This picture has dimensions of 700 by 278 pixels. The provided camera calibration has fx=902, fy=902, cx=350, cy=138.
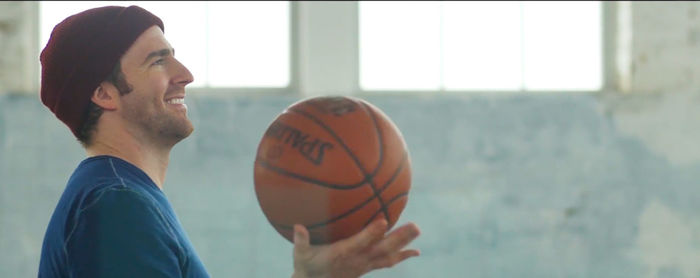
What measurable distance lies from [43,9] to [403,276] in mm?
1938

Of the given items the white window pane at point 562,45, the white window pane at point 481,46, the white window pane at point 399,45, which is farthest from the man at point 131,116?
the white window pane at point 562,45

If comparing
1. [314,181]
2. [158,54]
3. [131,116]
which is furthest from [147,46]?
[314,181]

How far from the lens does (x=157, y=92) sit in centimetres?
161

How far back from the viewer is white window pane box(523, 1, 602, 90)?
14.0 ft

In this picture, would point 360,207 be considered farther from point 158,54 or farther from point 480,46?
point 480,46

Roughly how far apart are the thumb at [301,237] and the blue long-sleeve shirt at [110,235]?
20 cm

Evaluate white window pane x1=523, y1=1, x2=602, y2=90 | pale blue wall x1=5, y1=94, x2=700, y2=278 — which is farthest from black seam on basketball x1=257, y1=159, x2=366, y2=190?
white window pane x1=523, y1=1, x2=602, y2=90

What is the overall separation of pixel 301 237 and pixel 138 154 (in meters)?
0.33

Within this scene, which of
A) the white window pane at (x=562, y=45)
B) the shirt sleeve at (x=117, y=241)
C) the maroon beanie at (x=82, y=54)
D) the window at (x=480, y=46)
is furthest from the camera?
the white window pane at (x=562, y=45)

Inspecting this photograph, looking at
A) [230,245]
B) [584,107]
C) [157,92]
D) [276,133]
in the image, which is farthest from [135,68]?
[584,107]

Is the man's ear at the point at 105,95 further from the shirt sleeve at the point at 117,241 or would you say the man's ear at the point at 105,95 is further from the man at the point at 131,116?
the shirt sleeve at the point at 117,241

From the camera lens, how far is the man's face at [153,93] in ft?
5.23

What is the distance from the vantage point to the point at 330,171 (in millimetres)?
1733

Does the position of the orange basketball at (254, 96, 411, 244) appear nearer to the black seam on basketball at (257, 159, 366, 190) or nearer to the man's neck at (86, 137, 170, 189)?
the black seam on basketball at (257, 159, 366, 190)
